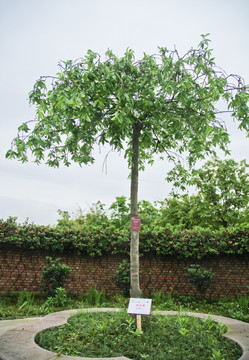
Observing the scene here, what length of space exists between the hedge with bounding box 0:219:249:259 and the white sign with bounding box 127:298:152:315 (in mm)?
4835

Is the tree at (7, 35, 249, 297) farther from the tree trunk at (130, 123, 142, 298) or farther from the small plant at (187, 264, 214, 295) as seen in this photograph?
the small plant at (187, 264, 214, 295)

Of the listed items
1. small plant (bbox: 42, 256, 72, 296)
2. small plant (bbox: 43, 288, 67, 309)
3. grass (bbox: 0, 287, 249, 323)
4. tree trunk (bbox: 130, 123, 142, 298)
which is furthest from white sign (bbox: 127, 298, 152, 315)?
small plant (bbox: 42, 256, 72, 296)

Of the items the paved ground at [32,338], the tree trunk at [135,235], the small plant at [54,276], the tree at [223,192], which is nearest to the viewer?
the paved ground at [32,338]

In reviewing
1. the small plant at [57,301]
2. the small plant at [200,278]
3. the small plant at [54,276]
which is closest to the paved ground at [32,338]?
the small plant at [57,301]

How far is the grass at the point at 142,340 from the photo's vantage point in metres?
4.21

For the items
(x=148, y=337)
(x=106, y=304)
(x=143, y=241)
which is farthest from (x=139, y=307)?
(x=143, y=241)

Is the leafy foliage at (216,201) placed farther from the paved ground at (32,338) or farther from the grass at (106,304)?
the paved ground at (32,338)

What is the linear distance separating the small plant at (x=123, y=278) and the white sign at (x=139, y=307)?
4249mm

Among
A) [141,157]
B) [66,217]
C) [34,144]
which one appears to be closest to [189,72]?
[141,157]

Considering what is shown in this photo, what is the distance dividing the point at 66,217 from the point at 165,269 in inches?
642

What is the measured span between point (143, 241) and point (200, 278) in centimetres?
206

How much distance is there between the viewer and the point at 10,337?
471cm

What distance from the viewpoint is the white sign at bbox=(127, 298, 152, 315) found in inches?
189

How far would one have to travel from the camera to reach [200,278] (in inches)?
358
